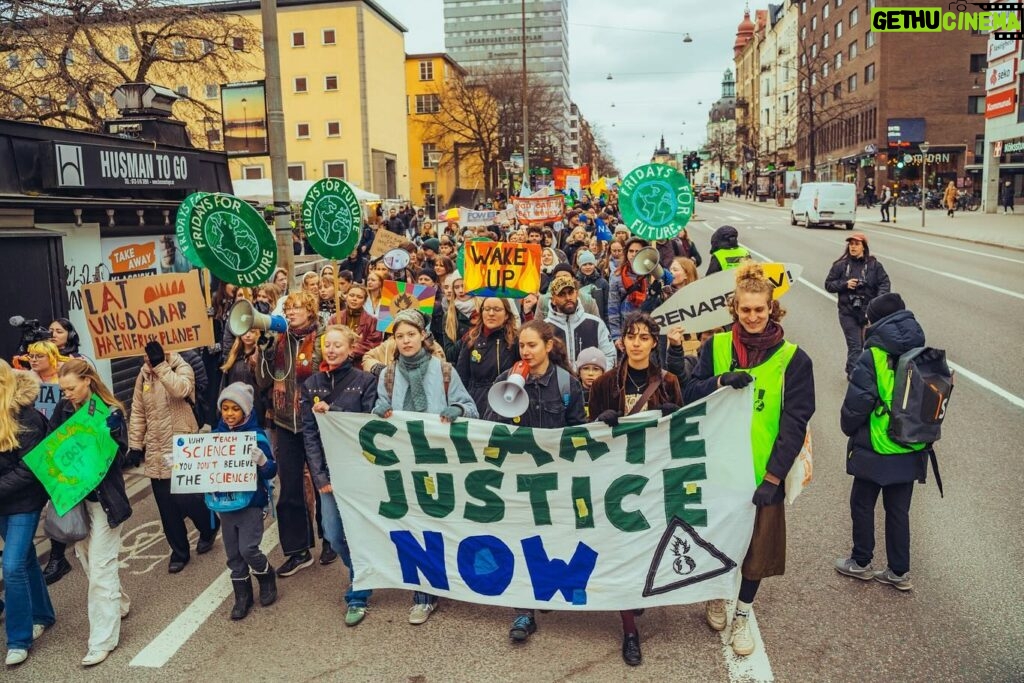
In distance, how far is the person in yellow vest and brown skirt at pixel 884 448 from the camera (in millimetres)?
4941

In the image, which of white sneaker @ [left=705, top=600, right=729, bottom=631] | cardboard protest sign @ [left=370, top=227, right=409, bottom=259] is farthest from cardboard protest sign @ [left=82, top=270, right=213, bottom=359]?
cardboard protest sign @ [left=370, top=227, right=409, bottom=259]

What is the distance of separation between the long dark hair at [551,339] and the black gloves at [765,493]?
4.15 ft

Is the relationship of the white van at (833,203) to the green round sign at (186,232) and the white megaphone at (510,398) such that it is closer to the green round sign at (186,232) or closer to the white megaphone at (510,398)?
the green round sign at (186,232)

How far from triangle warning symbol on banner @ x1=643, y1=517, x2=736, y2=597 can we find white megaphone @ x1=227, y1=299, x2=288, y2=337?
2.93m

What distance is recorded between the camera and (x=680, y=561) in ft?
15.6

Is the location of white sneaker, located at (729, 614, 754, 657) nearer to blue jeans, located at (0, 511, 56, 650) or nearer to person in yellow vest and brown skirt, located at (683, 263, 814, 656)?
person in yellow vest and brown skirt, located at (683, 263, 814, 656)

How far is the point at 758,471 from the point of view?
181 inches

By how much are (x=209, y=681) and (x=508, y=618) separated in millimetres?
1638

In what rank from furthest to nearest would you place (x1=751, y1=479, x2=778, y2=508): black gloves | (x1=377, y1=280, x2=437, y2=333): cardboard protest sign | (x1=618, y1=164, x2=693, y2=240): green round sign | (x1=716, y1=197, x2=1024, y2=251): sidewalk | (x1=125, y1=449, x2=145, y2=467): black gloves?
1. (x1=716, y1=197, x2=1024, y2=251): sidewalk
2. (x1=618, y1=164, x2=693, y2=240): green round sign
3. (x1=377, y1=280, x2=437, y2=333): cardboard protest sign
4. (x1=125, y1=449, x2=145, y2=467): black gloves
5. (x1=751, y1=479, x2=778, y2=508): black gloves

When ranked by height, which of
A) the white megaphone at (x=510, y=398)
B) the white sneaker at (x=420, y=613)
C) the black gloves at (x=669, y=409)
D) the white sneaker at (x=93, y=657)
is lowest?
the white sneaker at (x=93, y=657)

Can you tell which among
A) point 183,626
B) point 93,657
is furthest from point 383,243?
point 93,657

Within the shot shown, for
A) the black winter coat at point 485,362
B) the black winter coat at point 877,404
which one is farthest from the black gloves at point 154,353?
the black winter coat at point 877,404

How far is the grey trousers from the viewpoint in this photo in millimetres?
5254

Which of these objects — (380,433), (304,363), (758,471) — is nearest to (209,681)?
(380,433)
